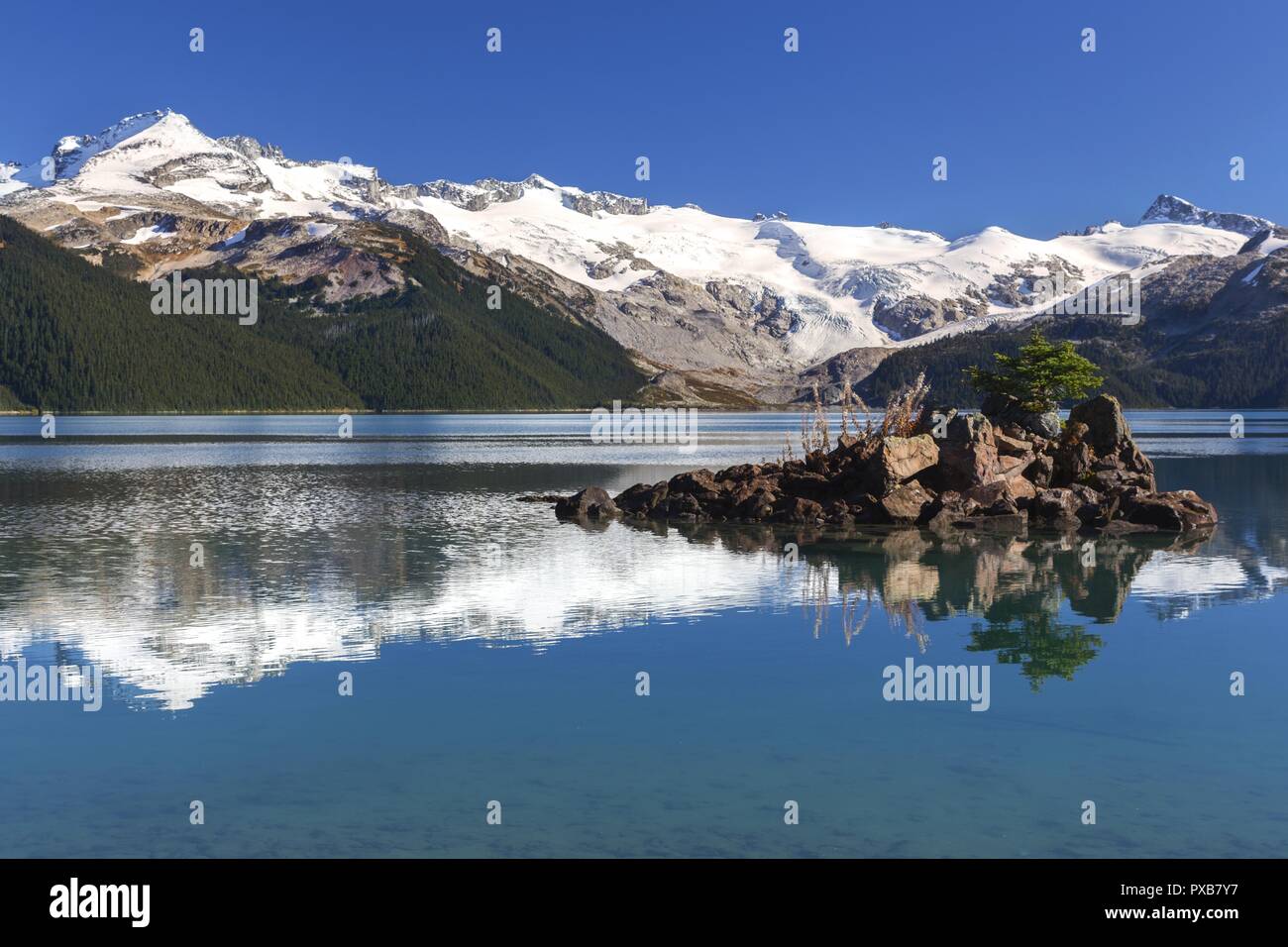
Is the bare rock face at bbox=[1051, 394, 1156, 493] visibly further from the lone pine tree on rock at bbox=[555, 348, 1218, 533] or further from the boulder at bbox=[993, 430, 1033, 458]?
the boulder at bbox=[993, 430, 1033, 458]

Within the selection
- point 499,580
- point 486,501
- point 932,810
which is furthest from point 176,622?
point 486,501

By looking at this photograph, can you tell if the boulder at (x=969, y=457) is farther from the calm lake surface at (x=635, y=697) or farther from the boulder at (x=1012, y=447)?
the calm lake surface at (x=635, y=697)

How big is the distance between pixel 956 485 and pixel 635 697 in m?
38.8

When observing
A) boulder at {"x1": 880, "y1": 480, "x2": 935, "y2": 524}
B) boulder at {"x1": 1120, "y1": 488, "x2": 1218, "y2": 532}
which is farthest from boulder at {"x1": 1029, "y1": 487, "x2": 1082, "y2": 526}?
boulder at {"x1": 880, "y1": 480, "x2": 935, "y2": 524}

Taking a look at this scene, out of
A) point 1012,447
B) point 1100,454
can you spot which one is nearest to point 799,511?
point 1012,447

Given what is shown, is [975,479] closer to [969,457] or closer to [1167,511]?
[969,457]

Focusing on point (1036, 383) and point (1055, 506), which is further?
point (1036, 383)

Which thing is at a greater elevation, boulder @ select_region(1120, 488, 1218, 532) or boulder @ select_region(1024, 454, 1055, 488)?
boulder @ select_region(1024, 454, 1055, 488)

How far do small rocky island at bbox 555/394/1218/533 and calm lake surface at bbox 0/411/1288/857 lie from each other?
5256mm

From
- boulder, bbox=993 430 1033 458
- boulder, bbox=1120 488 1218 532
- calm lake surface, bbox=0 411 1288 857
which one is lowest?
calm lake surface, bbox=0 411 1288 857

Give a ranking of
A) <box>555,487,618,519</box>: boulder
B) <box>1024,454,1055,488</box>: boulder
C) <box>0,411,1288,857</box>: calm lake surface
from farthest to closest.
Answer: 1. <box>1024,454,1055,488</box>: boulder
2. <box>555,487,618,519</box>: boulder
3. <box>0,411,1288,857</box>: calm lake surface

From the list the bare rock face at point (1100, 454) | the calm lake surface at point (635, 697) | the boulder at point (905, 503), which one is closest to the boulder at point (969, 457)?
the boulder at point (905, 503)

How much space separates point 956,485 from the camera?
57625mm

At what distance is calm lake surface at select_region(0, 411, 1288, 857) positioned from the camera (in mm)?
15445
